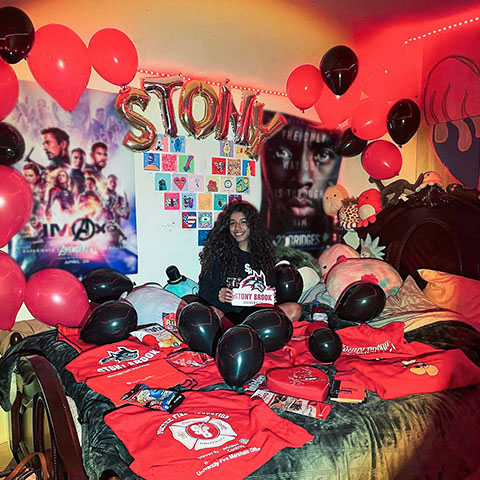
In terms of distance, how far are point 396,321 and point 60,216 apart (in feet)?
7.08

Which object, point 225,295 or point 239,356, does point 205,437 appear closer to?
point 239,356

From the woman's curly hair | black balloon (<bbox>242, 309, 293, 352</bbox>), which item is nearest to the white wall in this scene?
the woman's curly hair

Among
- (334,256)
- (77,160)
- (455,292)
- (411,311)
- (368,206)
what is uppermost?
(77,160)

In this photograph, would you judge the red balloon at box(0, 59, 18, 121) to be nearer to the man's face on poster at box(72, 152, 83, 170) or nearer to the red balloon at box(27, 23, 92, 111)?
the red balloon at box(27, 23, 92, 111)

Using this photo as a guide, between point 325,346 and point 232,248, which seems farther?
point 232,248

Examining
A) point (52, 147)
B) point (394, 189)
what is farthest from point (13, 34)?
point (394, 189)

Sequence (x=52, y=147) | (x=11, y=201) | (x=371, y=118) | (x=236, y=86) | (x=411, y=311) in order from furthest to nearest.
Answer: (x=236, y=86)
(x=371, y=118)
(x=52, y=147)
(x=411, y=311)
(x=11, y=201)

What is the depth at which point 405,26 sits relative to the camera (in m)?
3.36

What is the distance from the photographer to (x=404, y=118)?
2.99 m

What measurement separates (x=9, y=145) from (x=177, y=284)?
134 cm

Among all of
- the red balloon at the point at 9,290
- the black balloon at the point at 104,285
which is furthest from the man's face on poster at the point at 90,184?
Answer: the red balloon at the point at 9,290

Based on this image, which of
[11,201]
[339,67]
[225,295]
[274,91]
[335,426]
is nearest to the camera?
[335,426]

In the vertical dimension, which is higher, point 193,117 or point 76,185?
point 193,117

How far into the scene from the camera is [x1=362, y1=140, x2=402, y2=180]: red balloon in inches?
132
